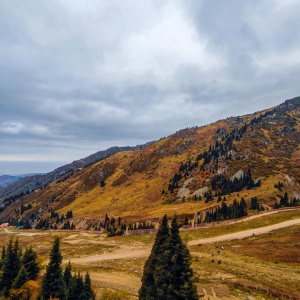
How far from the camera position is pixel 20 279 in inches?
1490

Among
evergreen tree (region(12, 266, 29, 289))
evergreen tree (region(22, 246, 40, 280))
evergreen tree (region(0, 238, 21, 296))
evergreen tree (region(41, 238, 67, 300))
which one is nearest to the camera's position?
evergreen tree (region(41, 238, 67, 300))

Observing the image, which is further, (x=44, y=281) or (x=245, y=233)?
(x=245, y=233)

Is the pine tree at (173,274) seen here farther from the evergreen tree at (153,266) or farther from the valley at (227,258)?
the valley at (227,258)

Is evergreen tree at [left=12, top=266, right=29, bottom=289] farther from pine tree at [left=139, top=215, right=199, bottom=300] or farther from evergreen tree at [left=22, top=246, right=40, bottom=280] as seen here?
pine tree at [left=139, top=215, right=199, bottom=300]

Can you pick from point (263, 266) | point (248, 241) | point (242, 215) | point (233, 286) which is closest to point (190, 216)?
point (242, 215)

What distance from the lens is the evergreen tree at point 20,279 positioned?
120 ft

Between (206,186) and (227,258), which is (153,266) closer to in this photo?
(227,258)

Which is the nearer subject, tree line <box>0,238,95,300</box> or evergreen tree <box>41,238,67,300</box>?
tree line <box>0,238,95,300</box>

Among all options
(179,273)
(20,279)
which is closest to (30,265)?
(20,279)

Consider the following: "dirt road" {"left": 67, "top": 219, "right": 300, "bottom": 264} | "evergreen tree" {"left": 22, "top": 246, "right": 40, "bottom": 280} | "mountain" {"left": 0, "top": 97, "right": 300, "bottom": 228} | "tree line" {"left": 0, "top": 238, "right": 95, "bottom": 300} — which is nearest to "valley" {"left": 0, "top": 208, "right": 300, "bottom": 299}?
"dirt road" {"left": 67, "top": 219, "right": 300, "bottom": 264}

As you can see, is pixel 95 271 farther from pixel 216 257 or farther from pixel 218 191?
pixel 218 191

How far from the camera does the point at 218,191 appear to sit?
127 meters

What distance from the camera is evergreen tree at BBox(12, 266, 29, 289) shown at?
3659 centimetres

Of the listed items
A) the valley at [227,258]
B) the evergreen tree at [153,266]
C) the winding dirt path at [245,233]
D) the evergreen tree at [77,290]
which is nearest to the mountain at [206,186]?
the valley at [227,258]
